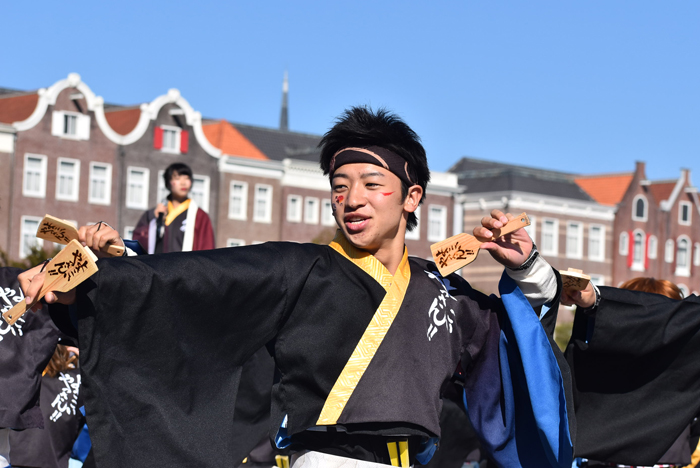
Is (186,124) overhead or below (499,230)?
overhead

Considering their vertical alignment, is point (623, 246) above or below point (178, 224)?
below

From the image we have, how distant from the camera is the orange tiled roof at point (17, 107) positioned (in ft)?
117

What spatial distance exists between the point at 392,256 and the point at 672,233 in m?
51.0

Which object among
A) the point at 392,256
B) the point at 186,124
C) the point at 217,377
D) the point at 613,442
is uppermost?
the point at 186,124

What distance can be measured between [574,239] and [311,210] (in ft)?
46.2

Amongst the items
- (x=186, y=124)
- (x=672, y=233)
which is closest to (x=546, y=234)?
(x=672, y=233)

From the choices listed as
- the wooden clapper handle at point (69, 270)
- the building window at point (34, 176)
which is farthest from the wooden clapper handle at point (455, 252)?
the building window at point (34, 176)

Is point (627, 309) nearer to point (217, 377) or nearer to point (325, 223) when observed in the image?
point (217, 377)

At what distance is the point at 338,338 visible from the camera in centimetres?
412

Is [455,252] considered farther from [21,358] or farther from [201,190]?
[201,190]

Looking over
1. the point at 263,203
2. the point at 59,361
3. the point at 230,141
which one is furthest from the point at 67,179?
the point at 59,361

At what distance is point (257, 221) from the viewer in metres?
39.6

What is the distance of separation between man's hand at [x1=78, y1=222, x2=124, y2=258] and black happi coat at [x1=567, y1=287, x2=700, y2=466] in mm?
2132

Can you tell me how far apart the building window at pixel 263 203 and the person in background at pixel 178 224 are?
1213 inches
